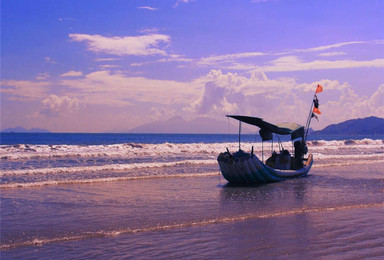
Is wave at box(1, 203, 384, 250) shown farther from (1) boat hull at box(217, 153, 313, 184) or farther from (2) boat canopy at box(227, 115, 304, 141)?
(2) boat canopy at box(227, 115, 304, 141)

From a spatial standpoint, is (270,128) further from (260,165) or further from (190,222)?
(190,222)

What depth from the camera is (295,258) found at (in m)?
7.22

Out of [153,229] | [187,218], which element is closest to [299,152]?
[187,218]

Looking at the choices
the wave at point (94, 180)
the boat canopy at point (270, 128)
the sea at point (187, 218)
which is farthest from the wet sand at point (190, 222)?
the boat canopy at point (270, 128)

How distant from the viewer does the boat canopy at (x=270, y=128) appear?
60.9 feet

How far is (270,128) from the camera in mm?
19547

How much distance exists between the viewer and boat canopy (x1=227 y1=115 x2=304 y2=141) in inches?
731

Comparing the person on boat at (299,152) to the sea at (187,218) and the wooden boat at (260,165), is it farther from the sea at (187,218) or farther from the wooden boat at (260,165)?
the sea at (187,218)

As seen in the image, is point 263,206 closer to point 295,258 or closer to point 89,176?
point 295,258

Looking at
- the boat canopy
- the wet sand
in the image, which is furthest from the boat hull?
the boat canopy

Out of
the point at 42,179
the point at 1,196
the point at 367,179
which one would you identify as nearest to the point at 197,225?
the point at 1,196

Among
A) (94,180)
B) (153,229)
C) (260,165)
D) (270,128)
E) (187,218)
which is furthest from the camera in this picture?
(270,128)

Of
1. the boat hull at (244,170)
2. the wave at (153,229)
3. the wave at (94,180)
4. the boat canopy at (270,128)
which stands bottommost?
the wave at (153,229)

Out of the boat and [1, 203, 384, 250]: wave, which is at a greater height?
the boat
